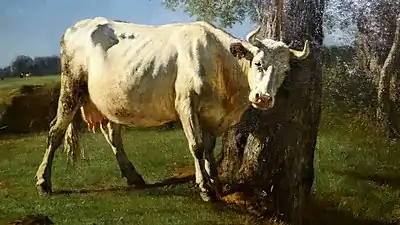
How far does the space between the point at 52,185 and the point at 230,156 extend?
0.47 m

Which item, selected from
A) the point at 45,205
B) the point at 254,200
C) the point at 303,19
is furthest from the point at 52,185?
the point at 303,19

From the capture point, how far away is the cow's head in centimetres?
145

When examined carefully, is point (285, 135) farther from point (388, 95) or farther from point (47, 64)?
point (47, 64)

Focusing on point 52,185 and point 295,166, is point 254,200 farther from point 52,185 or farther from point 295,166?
point 52,185

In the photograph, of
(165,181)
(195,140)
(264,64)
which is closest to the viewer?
(264,64)

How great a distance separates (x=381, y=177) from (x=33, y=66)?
1.00 m

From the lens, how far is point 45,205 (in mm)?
1617

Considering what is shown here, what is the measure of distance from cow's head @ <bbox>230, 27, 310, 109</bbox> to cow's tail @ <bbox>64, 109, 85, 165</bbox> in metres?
0.54

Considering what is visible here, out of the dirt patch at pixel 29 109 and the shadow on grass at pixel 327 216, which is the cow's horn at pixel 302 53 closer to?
the shadow on grass at pixel 327 216

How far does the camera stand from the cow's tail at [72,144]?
1.78 metres

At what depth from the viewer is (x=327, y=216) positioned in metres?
1.67

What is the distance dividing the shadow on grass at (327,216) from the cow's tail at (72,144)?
24.9 inches

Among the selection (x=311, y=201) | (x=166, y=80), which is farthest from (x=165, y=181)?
(x=311, y=201)

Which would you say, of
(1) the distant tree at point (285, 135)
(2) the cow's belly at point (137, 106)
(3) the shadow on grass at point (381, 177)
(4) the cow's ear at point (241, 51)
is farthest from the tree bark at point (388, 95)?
(2) the cow's belly at point (137, 106)
